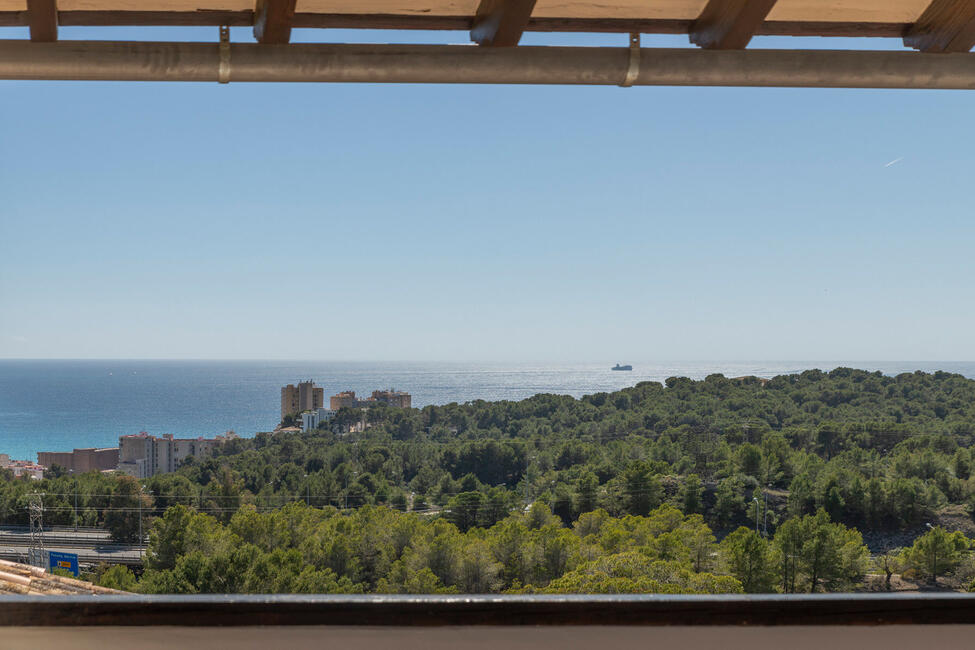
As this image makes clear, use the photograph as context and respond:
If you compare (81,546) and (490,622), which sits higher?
(490,622)

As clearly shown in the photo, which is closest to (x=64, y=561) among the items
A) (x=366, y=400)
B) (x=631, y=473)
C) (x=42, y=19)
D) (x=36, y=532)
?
(x=36, y=532)

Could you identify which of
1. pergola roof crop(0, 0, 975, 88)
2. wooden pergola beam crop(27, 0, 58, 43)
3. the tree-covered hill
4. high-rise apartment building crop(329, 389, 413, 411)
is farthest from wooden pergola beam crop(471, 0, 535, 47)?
high-rise apartment building crop(329, 389, 413, 411)

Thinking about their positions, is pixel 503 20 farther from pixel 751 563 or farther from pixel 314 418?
pixel 314 418

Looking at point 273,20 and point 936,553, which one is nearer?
point 273,20

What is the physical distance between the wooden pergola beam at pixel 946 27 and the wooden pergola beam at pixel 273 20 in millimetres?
838

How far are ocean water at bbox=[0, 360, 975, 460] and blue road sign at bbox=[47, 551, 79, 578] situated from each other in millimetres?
12897

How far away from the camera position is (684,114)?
37.2m

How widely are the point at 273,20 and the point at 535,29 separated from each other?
333mm

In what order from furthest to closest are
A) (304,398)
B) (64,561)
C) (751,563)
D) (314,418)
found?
(304,398)
(314,418)
(64,561)
(751,563)

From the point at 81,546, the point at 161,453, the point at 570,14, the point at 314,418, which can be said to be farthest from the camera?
the point at 314,418

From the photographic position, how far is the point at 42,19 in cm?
81

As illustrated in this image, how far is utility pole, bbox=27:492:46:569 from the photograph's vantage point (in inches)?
655

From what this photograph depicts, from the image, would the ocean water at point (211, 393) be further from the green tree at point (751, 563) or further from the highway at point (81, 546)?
the green tree at point (751, 563)

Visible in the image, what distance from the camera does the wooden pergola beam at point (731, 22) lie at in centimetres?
86
